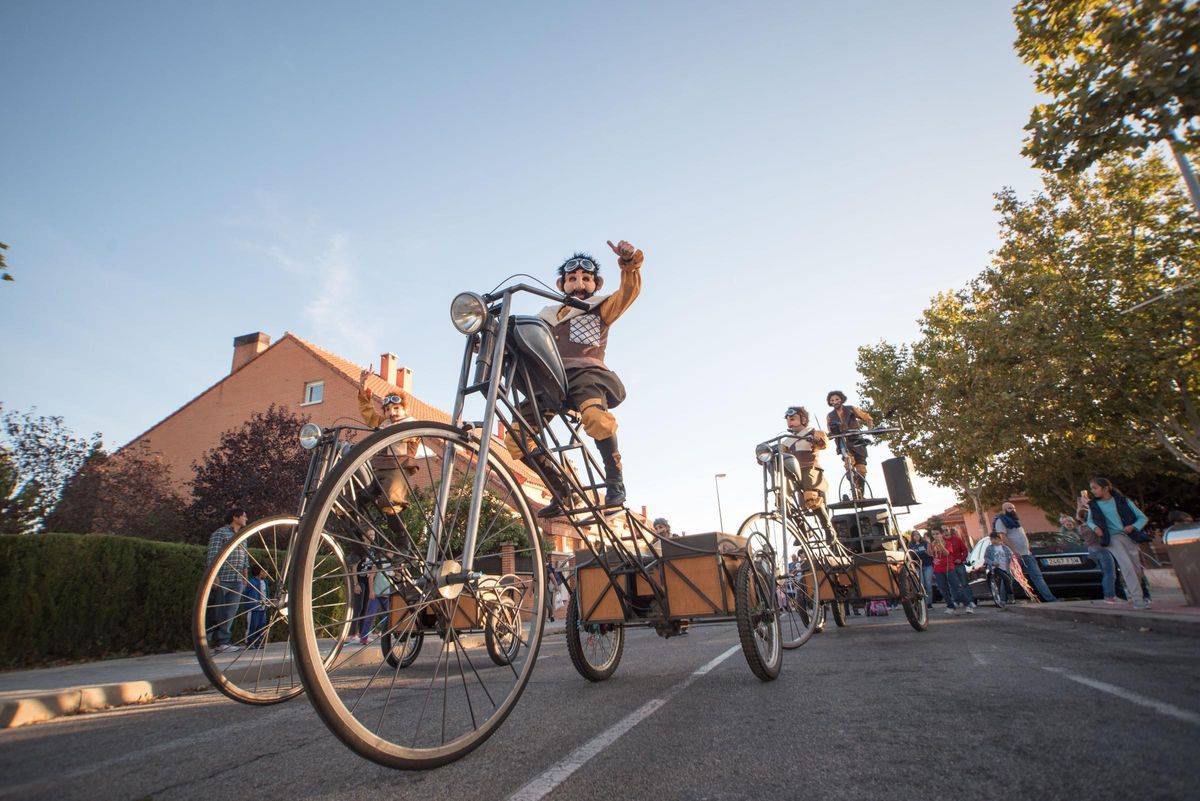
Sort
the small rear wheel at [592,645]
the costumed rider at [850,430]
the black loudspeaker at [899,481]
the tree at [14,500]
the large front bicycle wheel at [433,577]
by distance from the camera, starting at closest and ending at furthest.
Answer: the large front bicycle wheel at [433,577], the small rear wheel at [592,645], the black loudspeaker at [899,481], the costumed rider at [850,430], the tree at [14,500]

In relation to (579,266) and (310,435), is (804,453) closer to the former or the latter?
(579,266)

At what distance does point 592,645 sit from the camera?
4.98 m

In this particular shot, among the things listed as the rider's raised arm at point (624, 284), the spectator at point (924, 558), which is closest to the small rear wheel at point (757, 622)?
the rider's raised arm at point (624, 284)

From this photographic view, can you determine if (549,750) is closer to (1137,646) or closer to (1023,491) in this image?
(1137,646)

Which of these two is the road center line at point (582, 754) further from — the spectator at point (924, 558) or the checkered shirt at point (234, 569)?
the spectator at point (924, 558)

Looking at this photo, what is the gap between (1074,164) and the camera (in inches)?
270

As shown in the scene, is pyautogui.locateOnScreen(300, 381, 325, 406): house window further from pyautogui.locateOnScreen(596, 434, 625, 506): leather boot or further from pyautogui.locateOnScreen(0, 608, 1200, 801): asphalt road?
pyautogui.locateOnScreen(596, 434, 625, 506): leather boot

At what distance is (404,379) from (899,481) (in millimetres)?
28760

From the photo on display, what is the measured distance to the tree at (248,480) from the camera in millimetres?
17969

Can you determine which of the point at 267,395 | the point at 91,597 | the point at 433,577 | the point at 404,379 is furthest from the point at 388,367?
the point at 433,577

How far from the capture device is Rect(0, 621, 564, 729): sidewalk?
4312mm

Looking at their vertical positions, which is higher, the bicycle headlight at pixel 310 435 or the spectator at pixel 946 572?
the bicycle headlight at pixel 310 435

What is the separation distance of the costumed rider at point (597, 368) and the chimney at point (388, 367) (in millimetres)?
29495

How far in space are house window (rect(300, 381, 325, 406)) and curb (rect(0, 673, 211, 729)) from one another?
25.6m
